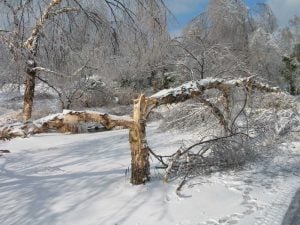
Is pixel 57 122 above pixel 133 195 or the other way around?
above

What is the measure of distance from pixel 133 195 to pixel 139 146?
90 cm

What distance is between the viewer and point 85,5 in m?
9.66

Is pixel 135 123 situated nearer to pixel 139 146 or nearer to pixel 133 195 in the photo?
pixel 139 146

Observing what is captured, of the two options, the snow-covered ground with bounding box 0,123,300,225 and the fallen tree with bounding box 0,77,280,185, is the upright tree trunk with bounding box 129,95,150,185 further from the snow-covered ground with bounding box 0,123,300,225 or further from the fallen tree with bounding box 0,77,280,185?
the snow-covered ground with bounding box 0,123,300,225

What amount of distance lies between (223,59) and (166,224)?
555 inches

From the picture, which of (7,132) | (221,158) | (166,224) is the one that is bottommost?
(166,224)

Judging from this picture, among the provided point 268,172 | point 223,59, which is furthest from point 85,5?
point 223,59

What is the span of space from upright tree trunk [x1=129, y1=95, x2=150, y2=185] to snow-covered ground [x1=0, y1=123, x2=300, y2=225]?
0.64 feet

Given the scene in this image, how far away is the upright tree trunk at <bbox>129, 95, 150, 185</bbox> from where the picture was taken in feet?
26.7

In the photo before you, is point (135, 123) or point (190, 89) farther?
point (190, 89)

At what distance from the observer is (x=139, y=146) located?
8.14 m

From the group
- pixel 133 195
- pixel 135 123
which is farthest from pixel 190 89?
pixel 133 195

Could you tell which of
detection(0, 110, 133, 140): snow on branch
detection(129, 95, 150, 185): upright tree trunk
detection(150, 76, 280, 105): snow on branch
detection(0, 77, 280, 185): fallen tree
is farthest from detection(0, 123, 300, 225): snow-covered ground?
detection(150, 76, 280, 105): snow on branch

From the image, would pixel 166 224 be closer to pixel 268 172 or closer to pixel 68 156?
pixel 268 172
